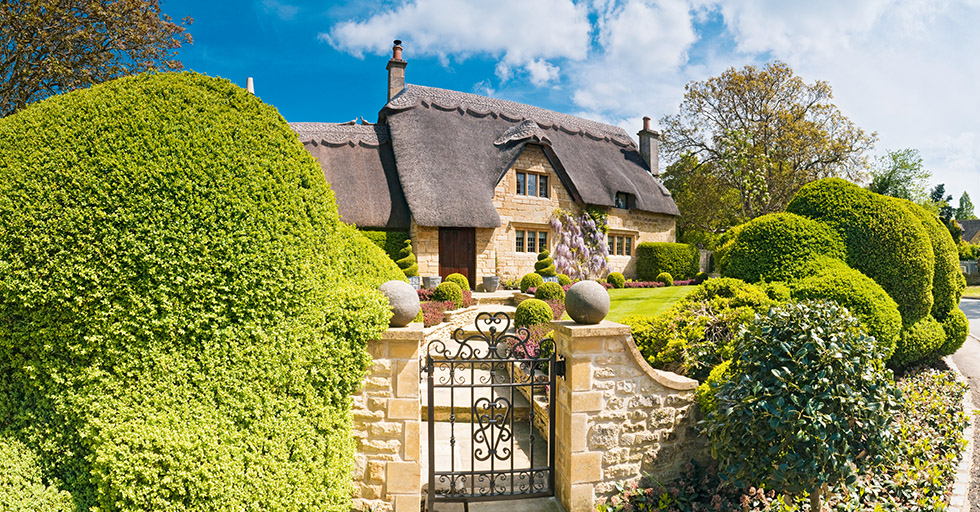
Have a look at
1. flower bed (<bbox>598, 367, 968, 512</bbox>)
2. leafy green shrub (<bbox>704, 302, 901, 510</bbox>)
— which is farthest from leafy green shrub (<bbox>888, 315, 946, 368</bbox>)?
leafy green shrub (<bbox>704, 302, 901, 510</bbox>)

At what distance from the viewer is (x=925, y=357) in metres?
7.80

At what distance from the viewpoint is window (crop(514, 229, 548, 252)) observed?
19266 millimetres

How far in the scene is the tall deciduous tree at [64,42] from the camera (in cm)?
1244

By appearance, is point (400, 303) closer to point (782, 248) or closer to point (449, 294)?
point (782, 248)

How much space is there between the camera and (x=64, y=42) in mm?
12781

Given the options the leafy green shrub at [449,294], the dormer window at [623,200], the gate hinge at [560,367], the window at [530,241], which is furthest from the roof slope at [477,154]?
the gate hinge at [560,367]

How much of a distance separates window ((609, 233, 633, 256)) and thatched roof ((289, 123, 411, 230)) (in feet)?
32.1

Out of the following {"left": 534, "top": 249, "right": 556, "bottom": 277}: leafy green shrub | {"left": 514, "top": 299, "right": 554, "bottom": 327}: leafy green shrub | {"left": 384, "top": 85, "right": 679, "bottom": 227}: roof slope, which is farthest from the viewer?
{"left": 534, "top": 249, "right": 556, "bottom": 277}: leafy green shrub

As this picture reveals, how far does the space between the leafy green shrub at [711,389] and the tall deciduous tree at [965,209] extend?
8419 centimetres

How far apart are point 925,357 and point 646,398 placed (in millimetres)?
6652

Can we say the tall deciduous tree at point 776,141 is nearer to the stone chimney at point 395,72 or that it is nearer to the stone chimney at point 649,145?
the stone chimney at point 649,145

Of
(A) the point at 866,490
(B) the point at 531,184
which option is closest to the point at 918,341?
(A) the point at 866,490

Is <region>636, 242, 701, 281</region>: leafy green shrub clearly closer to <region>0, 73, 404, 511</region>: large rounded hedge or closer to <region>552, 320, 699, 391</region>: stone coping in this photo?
<region>552, 320, 699, 391</region>: stone coping

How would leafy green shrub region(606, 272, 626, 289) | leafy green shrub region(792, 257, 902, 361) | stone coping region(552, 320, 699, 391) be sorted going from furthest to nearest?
leafy green shrub region(606, 272, 626, 289) → leafy green shrub region(792, 257, 902, 361) → stone coping region(552, 320, 699, 391)
